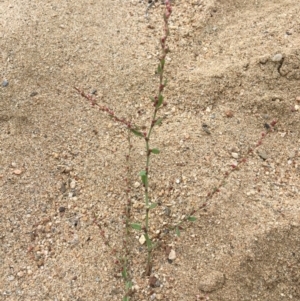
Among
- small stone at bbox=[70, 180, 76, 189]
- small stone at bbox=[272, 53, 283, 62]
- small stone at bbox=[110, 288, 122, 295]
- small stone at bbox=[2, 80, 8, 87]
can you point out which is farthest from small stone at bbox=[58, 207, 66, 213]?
small stone at bbox=[272, 53, 283, 62]

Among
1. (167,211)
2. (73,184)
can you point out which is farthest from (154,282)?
(73,184)

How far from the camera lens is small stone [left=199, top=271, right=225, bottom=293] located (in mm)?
1779

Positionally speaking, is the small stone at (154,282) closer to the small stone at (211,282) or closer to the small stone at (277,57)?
the small stone at (211,282)

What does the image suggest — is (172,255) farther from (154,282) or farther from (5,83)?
(5,83)

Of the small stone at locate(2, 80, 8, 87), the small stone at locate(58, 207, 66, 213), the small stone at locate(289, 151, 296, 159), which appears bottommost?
the small stone at locate(58, 207, 66, 213)

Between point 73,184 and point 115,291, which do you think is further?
point 73,184

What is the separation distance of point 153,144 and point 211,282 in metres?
0.72

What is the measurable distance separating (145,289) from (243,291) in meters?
0.40

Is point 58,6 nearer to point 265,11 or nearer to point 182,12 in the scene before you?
point 182,12

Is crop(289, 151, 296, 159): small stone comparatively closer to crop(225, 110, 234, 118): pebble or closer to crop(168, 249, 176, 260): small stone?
crop(225, 110, 234, 118): pebble

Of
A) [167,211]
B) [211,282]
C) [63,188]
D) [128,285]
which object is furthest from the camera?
[63,188]

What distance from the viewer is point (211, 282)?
1.79m

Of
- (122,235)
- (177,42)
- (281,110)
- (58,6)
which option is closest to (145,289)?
(122,235)

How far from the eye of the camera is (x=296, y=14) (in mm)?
2502
